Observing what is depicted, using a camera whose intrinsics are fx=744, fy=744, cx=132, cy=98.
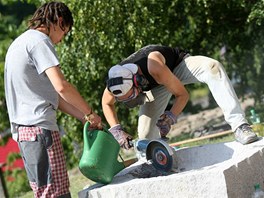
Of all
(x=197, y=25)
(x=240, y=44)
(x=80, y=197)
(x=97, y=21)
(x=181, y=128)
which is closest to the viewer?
(x=80, y=197)

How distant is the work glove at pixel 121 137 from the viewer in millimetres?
5484

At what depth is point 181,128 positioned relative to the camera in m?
15.0

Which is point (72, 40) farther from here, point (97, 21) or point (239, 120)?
point (239, 120)

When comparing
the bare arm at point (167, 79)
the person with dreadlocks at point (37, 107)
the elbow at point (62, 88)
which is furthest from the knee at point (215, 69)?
the elbow at point (62, 88)

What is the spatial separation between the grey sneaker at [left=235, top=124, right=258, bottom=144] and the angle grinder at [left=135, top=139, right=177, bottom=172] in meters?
0.49

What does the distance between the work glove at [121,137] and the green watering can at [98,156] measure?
56cm

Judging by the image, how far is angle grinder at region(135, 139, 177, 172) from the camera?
16.9 feet

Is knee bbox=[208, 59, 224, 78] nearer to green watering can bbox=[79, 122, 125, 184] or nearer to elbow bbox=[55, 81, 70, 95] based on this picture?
green watering can bbox=[79, 122, 125, 184]

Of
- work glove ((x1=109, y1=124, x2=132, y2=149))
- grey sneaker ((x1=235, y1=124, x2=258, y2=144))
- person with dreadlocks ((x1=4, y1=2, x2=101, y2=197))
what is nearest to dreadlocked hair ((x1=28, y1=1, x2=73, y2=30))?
person with dreadlocks ((x1=4, y1=2, x2=101, y2=197))

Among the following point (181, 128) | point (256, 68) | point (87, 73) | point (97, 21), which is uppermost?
point (97, 21)

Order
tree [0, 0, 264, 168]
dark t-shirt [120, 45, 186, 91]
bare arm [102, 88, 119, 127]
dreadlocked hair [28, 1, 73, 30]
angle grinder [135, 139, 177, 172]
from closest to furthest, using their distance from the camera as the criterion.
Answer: dreadlocked hair [28, 1, 73, 30], angle grinder [135, 139, 177, 172], dark t-shirt [120, 45, 186, 91], bare arm [102, 88, 119, 127], tree [0, 0, 264, 168]

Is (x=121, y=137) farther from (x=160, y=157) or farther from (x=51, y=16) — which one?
(x=51, y=16)

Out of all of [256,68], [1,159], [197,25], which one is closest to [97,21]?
[197,25]

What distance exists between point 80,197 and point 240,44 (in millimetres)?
9140
